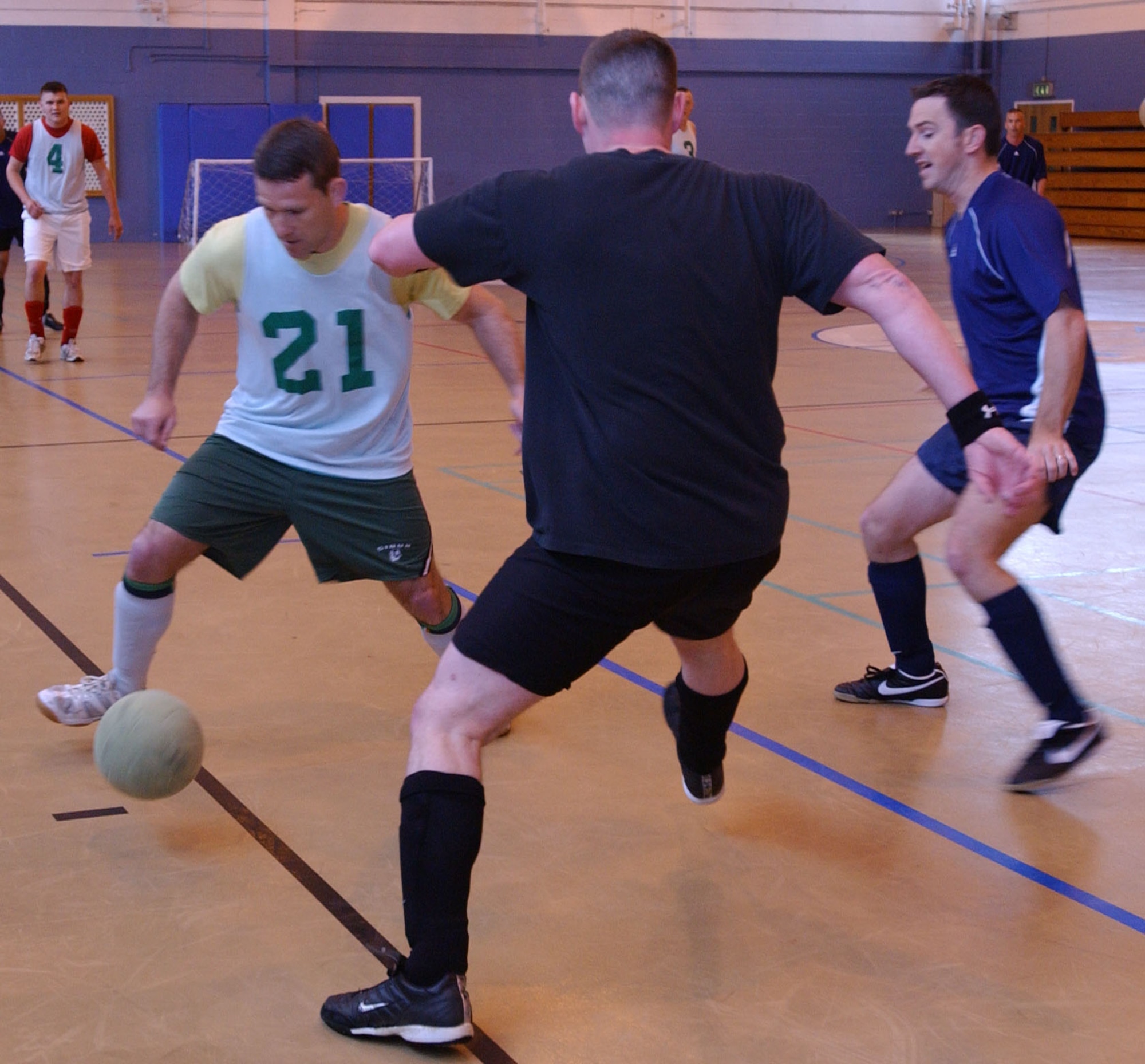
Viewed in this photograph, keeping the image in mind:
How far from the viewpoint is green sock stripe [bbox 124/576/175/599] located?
3.51m

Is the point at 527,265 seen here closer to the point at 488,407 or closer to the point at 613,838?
the point at 613,838

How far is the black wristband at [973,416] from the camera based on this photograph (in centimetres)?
242

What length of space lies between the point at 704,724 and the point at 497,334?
1080 millimetres

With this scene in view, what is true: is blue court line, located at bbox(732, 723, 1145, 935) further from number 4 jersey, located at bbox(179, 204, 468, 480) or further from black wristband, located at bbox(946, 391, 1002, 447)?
number 4 jersey, located at bbox(179, 204, 468, 480)

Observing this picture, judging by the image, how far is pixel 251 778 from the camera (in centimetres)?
349

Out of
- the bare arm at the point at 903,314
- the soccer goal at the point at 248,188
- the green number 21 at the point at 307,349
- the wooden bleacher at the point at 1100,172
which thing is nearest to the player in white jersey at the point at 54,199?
the green number 21 at the point at 307,349

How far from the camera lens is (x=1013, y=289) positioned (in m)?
3.52

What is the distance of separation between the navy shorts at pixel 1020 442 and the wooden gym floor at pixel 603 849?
658mm

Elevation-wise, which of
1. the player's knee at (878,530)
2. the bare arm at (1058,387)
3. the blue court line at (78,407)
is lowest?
the blue court line at (78,407)

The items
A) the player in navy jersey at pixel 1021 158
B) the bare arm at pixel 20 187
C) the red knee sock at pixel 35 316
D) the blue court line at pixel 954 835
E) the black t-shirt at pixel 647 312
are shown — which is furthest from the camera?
the player in navy jersey at pixel 1021 158

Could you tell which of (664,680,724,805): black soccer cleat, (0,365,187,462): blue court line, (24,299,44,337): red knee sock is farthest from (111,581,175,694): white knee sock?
(24,299,44,337): red knee sock

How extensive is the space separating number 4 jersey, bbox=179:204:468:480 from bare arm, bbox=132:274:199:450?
0.05 metres

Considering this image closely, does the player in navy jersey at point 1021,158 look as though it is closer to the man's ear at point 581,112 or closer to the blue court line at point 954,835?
the blue court line at point 954,835

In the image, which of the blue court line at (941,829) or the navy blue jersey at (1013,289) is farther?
the navy blue jersey at (1013,289)
